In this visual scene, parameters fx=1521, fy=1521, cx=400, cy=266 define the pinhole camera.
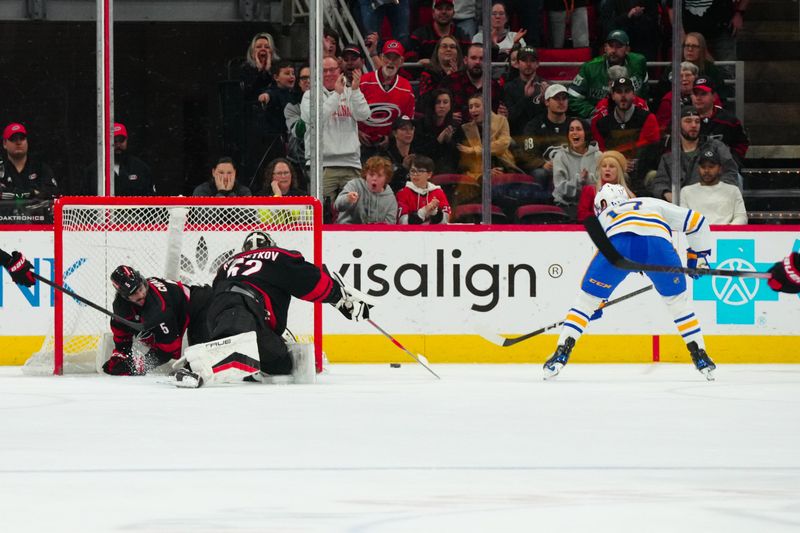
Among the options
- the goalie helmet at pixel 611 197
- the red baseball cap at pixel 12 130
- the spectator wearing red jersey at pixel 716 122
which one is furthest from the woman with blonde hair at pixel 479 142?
the red baseball cap at pixel 12 130

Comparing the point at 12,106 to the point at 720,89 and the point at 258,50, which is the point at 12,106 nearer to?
the point at 258,50

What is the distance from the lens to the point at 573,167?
8719mm

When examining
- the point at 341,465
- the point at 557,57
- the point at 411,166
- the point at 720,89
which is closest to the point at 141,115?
the point at 411,166

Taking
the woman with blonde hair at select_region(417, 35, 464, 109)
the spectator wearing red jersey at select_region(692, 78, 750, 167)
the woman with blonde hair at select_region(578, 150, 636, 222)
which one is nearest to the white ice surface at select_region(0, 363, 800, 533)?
the woman with blonde hair at select_region(578, 150, 636, 222)

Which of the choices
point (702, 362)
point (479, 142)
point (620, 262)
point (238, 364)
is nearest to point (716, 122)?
point (479, 142)

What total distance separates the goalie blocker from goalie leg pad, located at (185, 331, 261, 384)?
0.12 metres

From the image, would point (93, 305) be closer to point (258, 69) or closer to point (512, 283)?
point (258, 69)

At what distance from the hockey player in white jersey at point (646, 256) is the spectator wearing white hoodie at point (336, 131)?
181cm

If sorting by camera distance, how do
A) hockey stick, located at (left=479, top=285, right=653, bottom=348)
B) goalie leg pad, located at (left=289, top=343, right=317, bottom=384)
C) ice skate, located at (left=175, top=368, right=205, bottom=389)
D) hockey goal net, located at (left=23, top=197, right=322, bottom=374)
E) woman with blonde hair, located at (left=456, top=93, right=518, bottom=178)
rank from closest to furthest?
ice skate, located at (left=175, top=368, right=205, bottom=389) → goalie leg pad, located at (left=289, top=343, right=317, bottom=384) → hockey goal net, located at (left=23, top=197, right=322, bottom=374) → hockey stick, located at (left=479, top=285, right=653, bottom=348) → woman with blonde hair, located at (left=456, top=93, right=518, bottom=178)

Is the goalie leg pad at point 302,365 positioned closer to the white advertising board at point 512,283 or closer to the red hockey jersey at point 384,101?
the white advertising board at point 512,283

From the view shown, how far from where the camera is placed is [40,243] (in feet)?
27.7

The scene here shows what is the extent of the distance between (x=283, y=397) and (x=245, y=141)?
289cm

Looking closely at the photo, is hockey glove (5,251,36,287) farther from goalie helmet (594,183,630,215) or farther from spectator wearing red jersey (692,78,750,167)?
spectator wearing red jersey (692,78,750,167)

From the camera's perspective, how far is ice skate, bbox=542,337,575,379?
24.1ft
